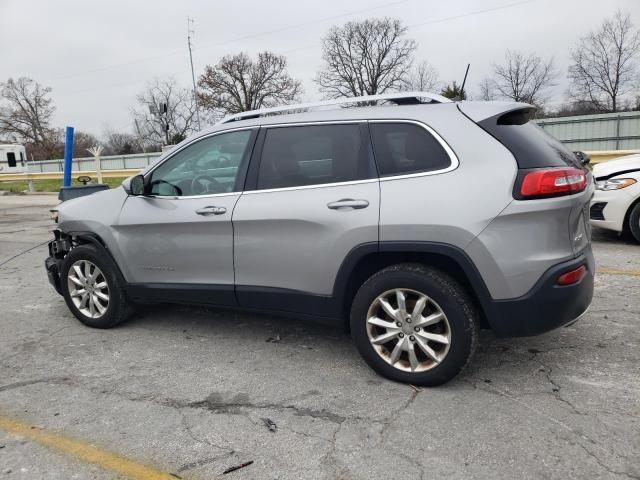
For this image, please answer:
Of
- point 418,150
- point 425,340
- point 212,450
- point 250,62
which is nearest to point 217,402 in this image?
point 212,450

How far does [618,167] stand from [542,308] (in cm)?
507

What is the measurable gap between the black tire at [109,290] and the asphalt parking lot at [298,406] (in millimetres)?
115

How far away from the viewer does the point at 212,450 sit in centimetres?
266

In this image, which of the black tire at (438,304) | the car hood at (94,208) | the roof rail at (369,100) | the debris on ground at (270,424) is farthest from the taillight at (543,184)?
the car hood at (94,208)

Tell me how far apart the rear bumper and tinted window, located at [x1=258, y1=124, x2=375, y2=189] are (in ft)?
3.71

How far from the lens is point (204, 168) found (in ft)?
13.2

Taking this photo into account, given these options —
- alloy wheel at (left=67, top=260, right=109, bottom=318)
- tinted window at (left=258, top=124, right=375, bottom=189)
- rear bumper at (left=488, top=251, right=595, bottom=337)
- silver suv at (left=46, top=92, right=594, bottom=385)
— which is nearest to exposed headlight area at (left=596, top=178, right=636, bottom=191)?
silver suv at (left=46, top=92, right=594, bottom=385)

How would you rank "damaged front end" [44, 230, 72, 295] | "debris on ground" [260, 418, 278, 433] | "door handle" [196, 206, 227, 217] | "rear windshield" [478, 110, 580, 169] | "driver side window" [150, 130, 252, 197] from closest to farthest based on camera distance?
"debris on ground" [260, 418, 278, 433] < "rear windshield" [478, 110, 580, 169] < "door handle" [196, 206, 227, 217] < "driver side window" [150, 130, 252, 197] < "damaged front end" [44, 230, 72, 295]

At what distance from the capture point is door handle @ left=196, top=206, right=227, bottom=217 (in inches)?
148

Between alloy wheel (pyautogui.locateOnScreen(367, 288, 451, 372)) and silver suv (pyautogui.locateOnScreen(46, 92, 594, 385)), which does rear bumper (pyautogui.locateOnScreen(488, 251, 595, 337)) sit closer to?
silver suv (pyautogui.locateOnScreen(46, 92, 594, 385))

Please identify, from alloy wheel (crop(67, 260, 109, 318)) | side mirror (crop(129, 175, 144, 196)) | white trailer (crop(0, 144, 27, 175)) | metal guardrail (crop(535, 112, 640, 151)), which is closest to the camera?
side mirror (crop(129, 175, 144, 196))

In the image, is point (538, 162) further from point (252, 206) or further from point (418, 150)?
point (252, 206)

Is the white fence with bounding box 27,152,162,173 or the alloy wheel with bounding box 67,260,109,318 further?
the white fence with bounding box 27,152,162,173

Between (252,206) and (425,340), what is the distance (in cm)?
147
